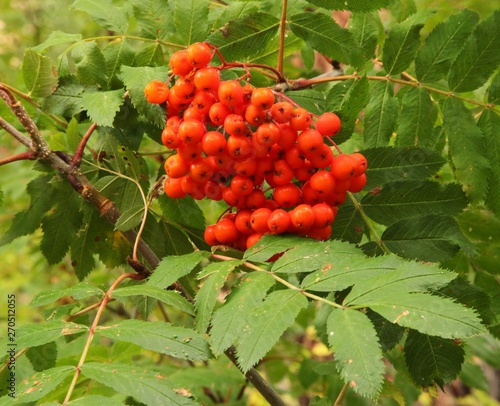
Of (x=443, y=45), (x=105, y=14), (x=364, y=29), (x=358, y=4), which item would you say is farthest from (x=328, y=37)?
(x=105, y=14)

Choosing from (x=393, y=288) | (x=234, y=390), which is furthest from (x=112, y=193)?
(x=234, y=390)

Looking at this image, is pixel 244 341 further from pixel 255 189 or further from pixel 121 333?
pixel 255 189

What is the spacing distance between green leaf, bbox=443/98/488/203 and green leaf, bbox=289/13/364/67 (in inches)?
11.9

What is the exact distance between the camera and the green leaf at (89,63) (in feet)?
5.17

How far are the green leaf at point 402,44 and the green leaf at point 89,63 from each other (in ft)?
2.77

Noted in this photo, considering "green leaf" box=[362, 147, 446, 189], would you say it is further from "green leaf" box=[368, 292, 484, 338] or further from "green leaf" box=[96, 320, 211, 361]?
"green leaf" box=[96, 320, 211, 361]

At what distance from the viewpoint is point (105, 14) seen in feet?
5.79

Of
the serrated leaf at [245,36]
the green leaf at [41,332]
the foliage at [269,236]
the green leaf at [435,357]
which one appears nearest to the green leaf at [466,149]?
the foliage at [269,236]

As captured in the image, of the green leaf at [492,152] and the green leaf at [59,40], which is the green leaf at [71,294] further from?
the green leaf at [492,152]

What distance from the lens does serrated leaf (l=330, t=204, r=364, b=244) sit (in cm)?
143

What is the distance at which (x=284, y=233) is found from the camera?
1269 mm

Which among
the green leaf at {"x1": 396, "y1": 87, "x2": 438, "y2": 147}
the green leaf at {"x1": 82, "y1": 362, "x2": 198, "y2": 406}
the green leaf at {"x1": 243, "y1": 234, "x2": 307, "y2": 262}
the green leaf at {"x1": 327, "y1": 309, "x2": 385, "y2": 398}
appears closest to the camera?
the green leaf at {"x1": 327, "y1": 309, "x2": 385, "y2": 398}

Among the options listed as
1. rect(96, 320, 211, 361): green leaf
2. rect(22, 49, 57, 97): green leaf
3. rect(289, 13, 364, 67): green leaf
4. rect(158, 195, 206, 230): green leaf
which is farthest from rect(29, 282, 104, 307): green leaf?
rect(289, 13, 364, 67): green leaf

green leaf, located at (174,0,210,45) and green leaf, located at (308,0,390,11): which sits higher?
green leaf, located at (308,0,390,11)
